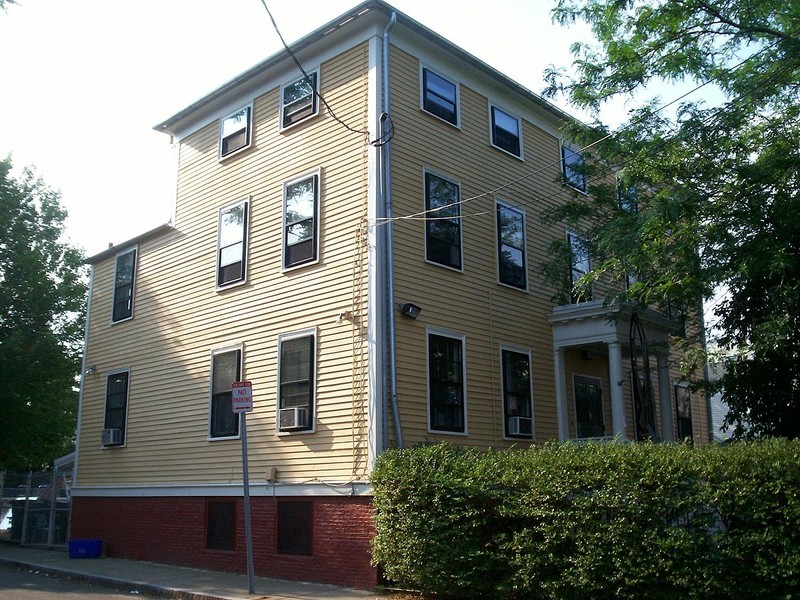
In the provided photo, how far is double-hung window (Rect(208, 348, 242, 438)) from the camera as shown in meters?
16.6

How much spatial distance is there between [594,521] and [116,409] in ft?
46.1

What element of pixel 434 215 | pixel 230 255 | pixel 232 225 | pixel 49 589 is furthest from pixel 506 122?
pixel 49 589

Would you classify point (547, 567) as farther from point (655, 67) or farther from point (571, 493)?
point (655, 67)

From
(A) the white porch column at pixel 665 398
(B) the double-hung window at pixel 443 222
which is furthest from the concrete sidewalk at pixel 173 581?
(A) the white porch column at pixel 665 398

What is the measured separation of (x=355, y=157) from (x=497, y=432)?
19.9 ft

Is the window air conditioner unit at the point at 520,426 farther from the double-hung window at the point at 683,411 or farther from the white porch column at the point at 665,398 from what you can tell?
the double-hung window at the point at 683,411

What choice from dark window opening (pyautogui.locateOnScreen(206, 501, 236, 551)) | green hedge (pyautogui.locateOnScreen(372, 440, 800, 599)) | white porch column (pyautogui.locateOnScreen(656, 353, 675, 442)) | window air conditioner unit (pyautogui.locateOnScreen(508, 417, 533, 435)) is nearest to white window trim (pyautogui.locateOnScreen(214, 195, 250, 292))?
dark window opening (pyautogui.locateOnScreen(206, 501, 236, 551))

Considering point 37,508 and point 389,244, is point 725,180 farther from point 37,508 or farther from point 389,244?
point 37,508

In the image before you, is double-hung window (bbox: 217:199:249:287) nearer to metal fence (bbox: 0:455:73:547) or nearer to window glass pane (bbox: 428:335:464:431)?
window glass pane (bbox: 428:335:464:431)

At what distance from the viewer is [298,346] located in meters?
15.3

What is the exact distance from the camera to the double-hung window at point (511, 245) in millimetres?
17219

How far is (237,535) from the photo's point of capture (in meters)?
15.7

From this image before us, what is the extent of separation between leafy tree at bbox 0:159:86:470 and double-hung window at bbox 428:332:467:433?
18.4 meters

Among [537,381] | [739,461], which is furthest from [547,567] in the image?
[537,381]
